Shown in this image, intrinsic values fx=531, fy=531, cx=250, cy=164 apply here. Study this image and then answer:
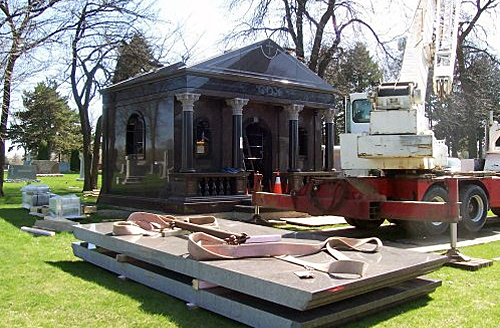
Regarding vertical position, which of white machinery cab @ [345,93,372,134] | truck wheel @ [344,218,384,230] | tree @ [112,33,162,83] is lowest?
truck wheel @ [344,218,384,230]

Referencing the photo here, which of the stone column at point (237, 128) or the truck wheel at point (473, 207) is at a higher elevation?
the stone column at point (237, 128)

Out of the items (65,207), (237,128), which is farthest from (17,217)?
(237,128)

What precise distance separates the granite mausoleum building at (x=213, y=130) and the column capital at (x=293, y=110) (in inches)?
1.2

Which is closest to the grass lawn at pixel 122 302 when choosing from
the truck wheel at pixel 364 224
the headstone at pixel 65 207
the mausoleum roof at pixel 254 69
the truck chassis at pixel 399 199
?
the truck chassis at pixel 399 199

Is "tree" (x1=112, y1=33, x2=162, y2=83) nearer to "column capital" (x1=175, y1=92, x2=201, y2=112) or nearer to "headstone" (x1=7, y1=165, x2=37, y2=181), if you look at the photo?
"column capital" (x1=175, y1=92, x2=201, y2=112)

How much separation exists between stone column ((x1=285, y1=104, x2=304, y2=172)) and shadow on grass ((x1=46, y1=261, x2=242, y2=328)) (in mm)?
9399

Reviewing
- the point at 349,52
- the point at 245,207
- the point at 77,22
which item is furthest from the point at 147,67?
the point at 245,207

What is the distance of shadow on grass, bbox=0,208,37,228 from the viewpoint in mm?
11545

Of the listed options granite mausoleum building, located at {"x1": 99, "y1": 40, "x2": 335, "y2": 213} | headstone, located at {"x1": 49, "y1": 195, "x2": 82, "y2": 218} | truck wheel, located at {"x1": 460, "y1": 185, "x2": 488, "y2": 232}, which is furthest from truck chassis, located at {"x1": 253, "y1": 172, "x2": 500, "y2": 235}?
headstone, located at {"x1": 49, "y1": 195, "x2": 82, "y2": 218}

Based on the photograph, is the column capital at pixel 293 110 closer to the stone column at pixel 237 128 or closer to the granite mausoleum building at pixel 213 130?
the granite mausoleum building at pixel 213 130

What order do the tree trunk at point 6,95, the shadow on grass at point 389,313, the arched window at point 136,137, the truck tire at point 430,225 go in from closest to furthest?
the shadow on grass at point 389,313
the truck tire at point 430,225
the tree trunk at point 6,95
the arched window at point 136,137

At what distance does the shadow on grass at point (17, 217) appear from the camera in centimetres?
1154

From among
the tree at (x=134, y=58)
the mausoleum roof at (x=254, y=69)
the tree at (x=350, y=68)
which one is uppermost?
the tree at (x=350, y=68)

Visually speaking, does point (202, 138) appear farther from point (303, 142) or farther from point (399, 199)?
point (399, 199)
